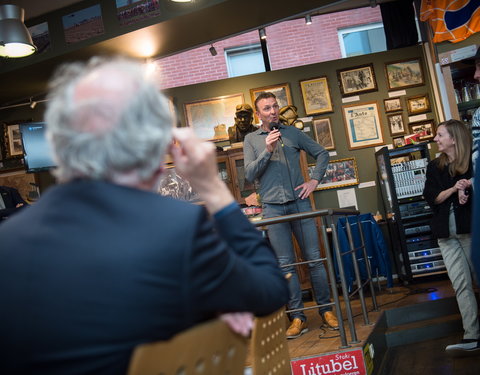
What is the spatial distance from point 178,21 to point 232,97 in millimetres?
2146

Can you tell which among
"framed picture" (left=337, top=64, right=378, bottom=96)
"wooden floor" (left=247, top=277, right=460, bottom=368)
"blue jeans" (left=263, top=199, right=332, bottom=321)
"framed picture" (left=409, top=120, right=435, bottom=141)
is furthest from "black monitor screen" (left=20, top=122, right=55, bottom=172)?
"framed picture" (left=409, top=120, right=435, bottom=141)

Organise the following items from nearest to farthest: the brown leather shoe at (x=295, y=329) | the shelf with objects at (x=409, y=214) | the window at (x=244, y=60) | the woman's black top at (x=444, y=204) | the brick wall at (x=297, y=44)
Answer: the brown leather shoe at (x=295, y=329) → the woman's black top at (x=444, y=204) → the shelf with objects at (x=409, y=214) → the brick wall at (x=297, y=44) → the window at (x=244, y=60)

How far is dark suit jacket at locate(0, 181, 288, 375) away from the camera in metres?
0.95

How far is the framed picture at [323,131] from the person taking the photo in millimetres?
7715

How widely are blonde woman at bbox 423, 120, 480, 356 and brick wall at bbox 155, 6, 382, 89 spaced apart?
3.91 metres

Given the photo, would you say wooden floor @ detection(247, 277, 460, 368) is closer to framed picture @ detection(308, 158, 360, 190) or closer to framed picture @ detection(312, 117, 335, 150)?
framed picture @ detection(308, 158, 360, 190)

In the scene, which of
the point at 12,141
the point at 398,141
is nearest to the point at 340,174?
the point at 398,141

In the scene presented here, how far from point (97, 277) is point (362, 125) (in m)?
7.06

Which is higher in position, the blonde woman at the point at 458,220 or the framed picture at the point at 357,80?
the framed picture at the point at 357,80

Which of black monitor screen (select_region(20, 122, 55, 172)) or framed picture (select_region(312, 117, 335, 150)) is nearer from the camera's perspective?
black monitor screen (select_region(20, 122, 55, 172))

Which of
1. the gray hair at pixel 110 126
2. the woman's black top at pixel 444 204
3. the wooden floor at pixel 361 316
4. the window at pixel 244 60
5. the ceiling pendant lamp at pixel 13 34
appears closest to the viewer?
the gray hair at pixel 110 126

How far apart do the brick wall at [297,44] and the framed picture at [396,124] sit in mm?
1164

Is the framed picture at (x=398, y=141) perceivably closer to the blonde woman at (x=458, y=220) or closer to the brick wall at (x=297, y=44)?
the brick wall at (x=297, y=44)

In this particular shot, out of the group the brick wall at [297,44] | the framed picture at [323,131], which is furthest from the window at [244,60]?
the framed picture at [323,131]
